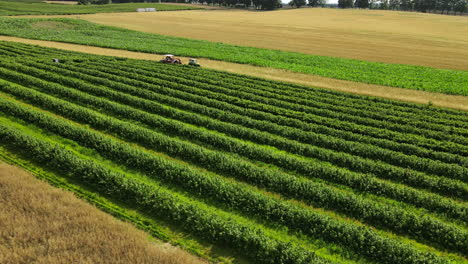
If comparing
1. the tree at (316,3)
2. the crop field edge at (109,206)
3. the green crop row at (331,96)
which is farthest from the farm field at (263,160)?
the tree at (316,3)

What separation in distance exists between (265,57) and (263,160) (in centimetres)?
3582

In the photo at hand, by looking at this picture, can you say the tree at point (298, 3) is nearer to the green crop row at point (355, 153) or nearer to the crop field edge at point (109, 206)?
the green crop row at point (355, 153)

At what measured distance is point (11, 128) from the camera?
19.9 m

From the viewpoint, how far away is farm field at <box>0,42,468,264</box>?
517 inches

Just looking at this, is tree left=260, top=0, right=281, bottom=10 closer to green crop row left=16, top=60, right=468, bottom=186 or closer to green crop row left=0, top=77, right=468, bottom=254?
green crop row left=16, top=60, right=468, bottom=186

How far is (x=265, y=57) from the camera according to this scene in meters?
52.2

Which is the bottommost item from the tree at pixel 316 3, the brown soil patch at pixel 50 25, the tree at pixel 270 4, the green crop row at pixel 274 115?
the green crop row at pixel 274 115

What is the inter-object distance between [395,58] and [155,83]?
4261cm

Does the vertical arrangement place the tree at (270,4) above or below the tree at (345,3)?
below

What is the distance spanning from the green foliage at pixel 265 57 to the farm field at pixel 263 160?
10.8 metres

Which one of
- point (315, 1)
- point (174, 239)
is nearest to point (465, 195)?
point (174, 239)

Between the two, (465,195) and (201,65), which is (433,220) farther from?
(201,65)

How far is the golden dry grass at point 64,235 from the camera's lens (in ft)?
36.8

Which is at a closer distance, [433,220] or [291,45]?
[433,220]
